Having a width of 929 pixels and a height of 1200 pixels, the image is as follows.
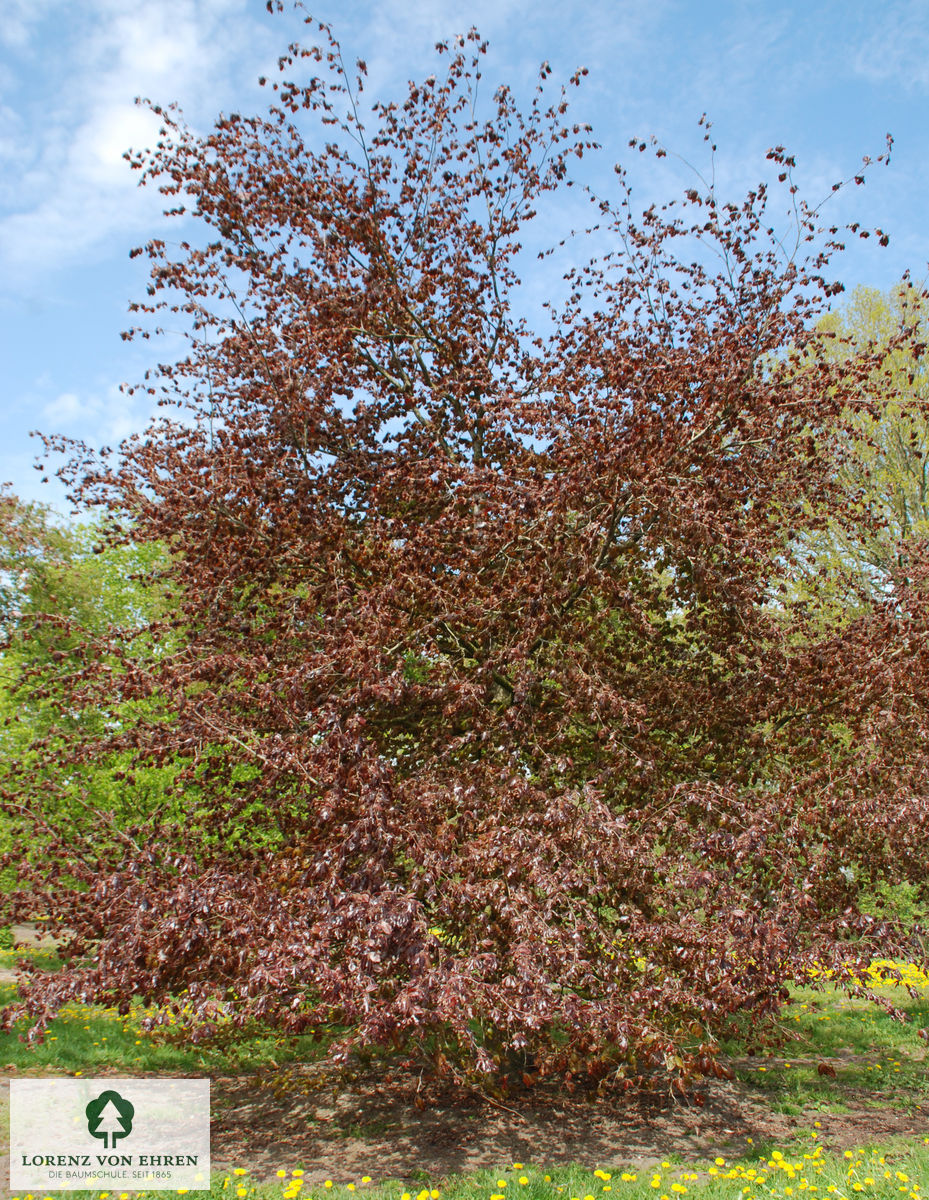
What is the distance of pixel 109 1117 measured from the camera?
18.2 ft

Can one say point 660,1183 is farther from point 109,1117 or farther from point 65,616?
point 65,616

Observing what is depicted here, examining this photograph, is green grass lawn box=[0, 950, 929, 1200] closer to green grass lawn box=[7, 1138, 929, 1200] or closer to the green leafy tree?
green grass lawn box=[7, 1138, 929, 1200]

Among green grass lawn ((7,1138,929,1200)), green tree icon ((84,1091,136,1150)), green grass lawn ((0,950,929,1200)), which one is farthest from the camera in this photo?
green tree icon ((84,1091,136,1150))

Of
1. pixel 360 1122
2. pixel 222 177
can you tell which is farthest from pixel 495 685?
pixel 222 177

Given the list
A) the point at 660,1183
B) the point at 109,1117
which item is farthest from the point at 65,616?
the point at 660,1183

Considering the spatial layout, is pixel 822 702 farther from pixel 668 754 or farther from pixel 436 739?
pixel 436 739

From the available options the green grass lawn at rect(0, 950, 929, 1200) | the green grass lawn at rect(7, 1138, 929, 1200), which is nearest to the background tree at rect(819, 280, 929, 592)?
the green grass lawn at rect(0, 950, 929, 1200)

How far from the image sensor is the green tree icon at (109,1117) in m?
5.21

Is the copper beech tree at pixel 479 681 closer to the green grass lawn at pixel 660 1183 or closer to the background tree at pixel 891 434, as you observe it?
the green grass lawn at pixel 660 1183

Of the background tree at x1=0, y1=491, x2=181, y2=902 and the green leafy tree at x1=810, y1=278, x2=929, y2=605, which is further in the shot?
the green leafy tree at x1=810, y1=278, x2=929, y2=605

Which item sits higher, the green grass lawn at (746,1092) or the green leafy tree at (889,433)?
the green leafy tree at (889,433)

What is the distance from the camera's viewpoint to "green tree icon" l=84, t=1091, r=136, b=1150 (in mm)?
5211

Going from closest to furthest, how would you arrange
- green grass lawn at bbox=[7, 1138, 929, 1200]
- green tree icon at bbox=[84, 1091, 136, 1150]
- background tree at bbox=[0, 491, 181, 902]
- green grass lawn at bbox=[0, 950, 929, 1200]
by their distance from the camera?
green grass lawn at bbox=[7, 1138, 929, 1200] → green grass lawn at bbox=[0, 950, 929, 1200] → green tree icon at bbox=[84, 1091, 136, 1150] → background tree at bbox=[0, 491, 181, 902]

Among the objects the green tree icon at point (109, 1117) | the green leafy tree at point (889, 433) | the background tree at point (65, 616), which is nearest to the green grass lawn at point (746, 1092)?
the green tree icon at point (109, 1117)
